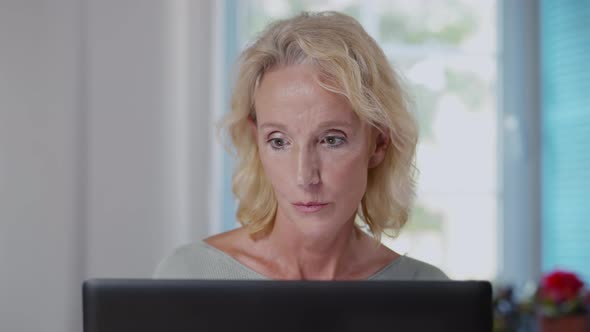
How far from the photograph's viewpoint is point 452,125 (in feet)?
10.8

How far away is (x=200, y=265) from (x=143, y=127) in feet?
3.50

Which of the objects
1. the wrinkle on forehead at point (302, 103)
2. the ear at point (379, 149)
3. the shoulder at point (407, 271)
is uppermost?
the wrinkle on forehead at point (302, 103)

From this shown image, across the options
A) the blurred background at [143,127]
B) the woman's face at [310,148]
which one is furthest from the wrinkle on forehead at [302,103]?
the blurred background at [143,127]

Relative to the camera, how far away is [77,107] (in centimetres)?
238

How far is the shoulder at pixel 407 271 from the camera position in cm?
158

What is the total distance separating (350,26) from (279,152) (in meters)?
0.30

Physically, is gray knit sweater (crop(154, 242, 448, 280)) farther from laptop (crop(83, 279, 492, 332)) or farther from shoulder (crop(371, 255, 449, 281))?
laptop (crop(83, 279, 492, 332))

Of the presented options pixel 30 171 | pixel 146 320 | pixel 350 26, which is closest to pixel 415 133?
pixel 350 26

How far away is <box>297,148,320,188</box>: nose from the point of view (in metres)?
1.34

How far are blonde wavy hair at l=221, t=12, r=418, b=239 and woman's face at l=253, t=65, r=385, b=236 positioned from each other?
0.11ft

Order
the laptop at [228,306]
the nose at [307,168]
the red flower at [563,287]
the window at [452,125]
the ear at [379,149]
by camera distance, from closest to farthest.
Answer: the laptop at [228,306] < the nose at [307,168] < the ear at [379,149] < the red flower at [563,287] < the window at [452,125]

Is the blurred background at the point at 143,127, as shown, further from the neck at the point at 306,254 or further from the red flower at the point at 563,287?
the neck at the point at 306,254

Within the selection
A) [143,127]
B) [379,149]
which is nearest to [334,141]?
[379,149]

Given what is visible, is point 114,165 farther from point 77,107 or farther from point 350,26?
point 350,26
